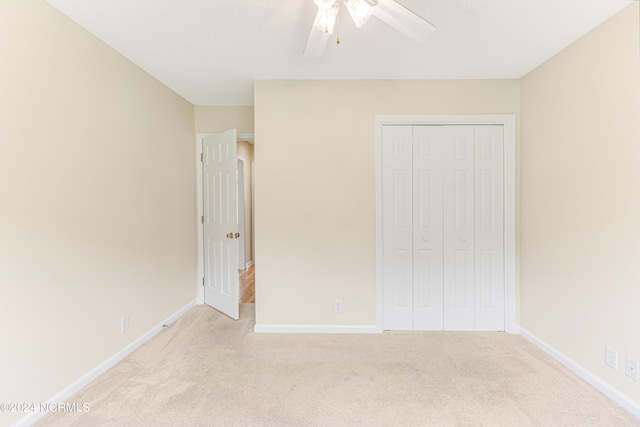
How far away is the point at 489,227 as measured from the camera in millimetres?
2637

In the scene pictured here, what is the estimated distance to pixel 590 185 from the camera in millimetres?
1882

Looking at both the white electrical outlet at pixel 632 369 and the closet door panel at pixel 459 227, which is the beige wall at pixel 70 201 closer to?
the closet door panel at pixel 459 227

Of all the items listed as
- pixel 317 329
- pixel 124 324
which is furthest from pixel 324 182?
pixel 124 324

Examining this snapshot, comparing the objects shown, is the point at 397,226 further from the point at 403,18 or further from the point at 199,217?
the point at 199,217

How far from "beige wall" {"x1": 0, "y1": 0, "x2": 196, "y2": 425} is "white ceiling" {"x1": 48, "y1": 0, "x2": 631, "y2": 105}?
0.90 feet

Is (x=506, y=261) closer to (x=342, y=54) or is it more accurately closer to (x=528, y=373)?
(x=528, y=373)

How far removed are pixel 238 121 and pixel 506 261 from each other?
10.3 ft

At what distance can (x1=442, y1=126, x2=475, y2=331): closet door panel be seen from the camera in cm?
264

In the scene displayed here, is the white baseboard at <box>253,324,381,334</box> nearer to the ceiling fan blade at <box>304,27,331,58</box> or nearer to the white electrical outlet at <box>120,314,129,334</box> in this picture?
the white electrical outlet at <box>120,314,129,334</box>

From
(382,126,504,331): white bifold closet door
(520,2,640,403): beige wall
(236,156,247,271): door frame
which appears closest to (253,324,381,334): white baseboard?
(382,126,504,331): white bifold closet door

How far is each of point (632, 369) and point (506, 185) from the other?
1.51 m

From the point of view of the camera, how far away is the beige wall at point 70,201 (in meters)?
1.46

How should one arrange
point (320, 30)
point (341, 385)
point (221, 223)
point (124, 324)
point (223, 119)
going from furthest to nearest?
point (223, 119) < point (221, 223) < point (124, 324) < point (341, 385) < point (320, 30)

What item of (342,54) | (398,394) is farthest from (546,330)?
(342,54)
